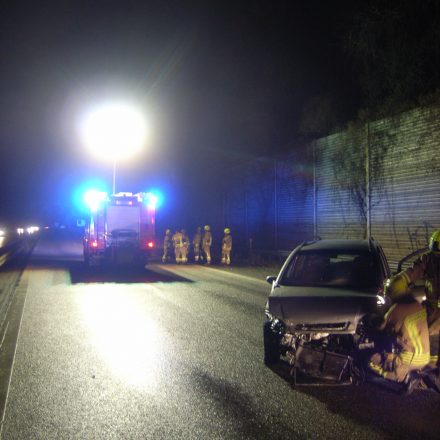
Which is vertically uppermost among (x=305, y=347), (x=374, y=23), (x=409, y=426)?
(x=374, y=23)

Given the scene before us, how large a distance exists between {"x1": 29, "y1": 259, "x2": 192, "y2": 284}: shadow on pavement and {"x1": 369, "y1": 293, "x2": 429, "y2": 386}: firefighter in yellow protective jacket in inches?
495

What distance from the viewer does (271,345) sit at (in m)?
7.03

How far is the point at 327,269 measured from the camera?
7762 millimetres

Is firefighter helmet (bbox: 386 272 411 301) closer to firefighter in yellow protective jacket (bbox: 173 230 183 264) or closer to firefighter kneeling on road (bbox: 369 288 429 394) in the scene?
firefighter kneeling on road (bbox: 369 288 429 394)

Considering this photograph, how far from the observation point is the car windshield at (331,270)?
23.9 feet

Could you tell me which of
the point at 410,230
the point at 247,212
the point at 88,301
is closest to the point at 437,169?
the point at 410,230

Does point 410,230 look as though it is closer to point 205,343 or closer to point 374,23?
point 374,23

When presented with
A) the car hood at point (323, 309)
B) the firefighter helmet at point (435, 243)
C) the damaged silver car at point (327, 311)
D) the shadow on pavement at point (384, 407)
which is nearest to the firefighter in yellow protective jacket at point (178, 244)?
the damaged silver car at point (327, 311)

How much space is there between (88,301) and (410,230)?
34.1 ft

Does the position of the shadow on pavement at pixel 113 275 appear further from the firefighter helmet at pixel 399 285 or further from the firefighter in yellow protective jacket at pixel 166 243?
the firefighter helmet at pixel 399 285

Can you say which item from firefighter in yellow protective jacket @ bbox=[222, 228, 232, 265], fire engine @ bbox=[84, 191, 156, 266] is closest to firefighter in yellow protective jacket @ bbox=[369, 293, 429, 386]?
fire engine @ bbox=[84, 191, 156, 266]

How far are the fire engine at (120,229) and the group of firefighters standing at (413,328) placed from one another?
16.6 metres

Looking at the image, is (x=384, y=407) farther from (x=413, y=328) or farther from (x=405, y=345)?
(x=413, y=328)

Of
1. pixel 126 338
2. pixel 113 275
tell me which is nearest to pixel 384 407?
pixel 126 338
